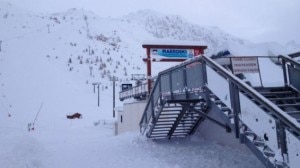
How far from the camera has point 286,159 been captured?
5.73 meters

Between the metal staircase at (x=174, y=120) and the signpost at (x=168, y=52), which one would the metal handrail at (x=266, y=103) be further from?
the signpost at (x=168, y=52)

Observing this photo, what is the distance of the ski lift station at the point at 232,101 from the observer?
6027 mm

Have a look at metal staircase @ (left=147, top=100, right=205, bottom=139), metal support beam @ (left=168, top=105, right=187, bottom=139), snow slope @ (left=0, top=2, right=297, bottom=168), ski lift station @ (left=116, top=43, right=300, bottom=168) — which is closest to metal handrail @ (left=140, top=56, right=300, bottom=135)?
ski lift station @ (left=116, top=43, right=300, bottom=168)

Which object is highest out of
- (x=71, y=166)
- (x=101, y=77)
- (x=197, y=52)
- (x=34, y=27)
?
(x=34, y=27)

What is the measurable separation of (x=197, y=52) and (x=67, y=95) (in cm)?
3351

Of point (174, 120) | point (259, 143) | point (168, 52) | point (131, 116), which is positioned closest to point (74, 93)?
point (131, 116)

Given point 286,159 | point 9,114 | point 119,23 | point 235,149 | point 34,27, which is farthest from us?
point 119,23

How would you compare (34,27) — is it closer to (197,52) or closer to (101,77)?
(101,77)

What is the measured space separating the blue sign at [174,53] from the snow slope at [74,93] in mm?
2252

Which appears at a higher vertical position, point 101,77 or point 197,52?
point 101,77

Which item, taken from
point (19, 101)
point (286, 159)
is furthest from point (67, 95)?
point (286, 159)

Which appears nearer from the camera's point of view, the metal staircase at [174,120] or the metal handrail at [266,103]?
the metal handrail at [266,103]

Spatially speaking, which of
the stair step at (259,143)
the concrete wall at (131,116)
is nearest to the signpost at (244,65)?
the stair step at (259,143)

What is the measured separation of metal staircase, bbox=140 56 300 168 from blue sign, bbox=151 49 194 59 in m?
4.63
